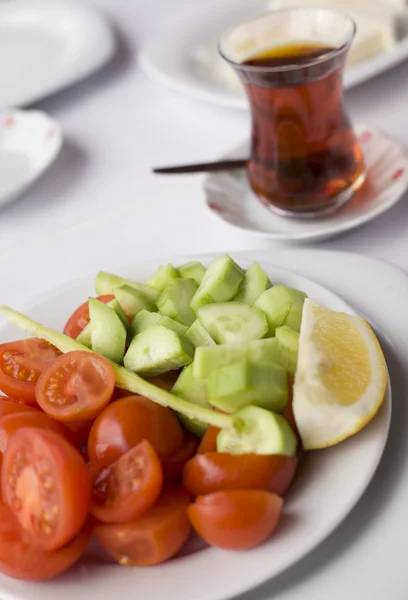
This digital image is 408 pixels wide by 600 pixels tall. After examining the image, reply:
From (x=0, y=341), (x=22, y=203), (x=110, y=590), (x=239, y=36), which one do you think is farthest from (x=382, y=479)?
(x=22, y=203)

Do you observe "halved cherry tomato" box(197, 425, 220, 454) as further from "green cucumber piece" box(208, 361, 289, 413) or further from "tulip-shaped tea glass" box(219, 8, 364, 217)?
"tulip-shaped tea glass" box(219, 8, 364, 217)

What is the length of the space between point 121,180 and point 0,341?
0.59 m

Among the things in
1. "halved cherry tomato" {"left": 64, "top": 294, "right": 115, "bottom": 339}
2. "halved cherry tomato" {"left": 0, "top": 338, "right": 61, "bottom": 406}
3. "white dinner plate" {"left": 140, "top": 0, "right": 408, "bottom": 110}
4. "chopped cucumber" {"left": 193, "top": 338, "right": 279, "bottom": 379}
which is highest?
"chopped cucumber" {"left": 193, "top": 338, "right": 279, "bottom": 379}

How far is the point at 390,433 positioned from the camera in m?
0.91

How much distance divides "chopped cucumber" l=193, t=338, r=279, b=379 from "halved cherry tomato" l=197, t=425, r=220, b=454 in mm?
65

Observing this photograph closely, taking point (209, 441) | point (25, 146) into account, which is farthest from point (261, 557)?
point (25, 146)

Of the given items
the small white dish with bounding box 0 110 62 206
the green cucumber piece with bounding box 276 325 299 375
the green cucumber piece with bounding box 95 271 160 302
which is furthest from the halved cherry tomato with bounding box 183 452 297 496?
the small white dish with bounding box 0 110 62 206

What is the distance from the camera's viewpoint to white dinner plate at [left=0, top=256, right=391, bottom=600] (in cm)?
77

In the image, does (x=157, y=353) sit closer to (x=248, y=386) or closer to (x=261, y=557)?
(x=248, y=386)

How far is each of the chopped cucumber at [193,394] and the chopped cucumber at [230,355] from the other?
3cm

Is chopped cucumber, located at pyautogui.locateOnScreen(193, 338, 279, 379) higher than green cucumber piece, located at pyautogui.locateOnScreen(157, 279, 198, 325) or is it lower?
higher

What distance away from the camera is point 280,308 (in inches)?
39.3

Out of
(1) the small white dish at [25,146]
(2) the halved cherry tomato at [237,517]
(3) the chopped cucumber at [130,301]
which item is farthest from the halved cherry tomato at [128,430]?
(1) the small white dish at [25,146]

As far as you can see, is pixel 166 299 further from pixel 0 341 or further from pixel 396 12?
pixel 396 12
